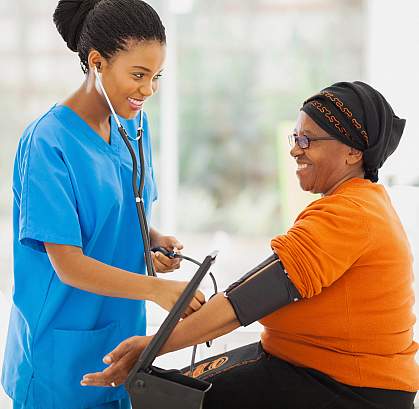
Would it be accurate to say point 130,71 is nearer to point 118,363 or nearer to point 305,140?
point 305,140

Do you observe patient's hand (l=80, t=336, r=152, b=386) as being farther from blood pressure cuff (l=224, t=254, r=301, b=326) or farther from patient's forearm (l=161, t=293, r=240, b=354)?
blood pressure cuff (l=224, t=254, r=301, b=326)

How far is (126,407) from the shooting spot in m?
1.86

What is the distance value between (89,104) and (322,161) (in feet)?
1.94

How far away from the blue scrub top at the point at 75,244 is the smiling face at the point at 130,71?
12 centimetres

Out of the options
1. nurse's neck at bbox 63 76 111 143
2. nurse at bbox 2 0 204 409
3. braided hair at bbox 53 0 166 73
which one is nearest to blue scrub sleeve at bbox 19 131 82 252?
nurse at bbox 2 0 204 409

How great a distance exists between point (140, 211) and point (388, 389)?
2.29ft

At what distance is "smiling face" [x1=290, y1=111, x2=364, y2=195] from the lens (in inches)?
69.5

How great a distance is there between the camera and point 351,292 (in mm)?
1614

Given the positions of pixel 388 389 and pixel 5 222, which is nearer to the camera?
pixel 388 389

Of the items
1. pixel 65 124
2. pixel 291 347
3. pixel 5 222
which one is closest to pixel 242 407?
pixel 291 347

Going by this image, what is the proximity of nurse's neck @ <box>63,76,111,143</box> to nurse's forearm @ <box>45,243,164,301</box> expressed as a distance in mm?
342

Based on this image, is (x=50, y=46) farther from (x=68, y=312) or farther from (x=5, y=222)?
(x=68, y=312)

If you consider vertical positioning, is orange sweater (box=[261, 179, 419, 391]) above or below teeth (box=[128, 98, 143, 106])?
below

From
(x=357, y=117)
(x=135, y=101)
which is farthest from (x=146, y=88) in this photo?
(x=357, y=117)
